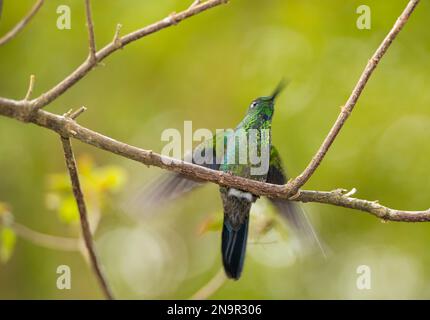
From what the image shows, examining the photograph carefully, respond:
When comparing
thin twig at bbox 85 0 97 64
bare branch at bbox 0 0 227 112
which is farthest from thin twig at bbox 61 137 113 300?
thin twig at bbox 85 0 97 64

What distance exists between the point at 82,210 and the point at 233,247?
5.21 feet

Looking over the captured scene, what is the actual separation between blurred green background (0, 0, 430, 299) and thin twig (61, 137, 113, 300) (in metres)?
4.00

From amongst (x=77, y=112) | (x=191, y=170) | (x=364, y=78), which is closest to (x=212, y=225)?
(x=191, y=170)

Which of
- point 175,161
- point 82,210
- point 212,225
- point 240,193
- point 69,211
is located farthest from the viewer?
point 69,211

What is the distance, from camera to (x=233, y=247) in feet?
15.4

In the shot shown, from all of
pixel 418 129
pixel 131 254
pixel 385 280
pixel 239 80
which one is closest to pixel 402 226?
pixel 385 280

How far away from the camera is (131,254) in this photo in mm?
9242

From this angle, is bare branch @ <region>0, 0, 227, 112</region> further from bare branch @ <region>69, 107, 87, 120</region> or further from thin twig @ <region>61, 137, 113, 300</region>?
thin twig @ <region>61, 137, 113, 300</region>

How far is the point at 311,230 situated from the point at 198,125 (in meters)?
4.24

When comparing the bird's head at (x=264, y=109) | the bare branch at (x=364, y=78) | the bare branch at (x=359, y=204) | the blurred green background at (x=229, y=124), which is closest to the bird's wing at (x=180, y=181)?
the bird's head at (x=264, y=109)

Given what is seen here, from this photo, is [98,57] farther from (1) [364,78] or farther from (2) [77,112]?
(1) [364,78]

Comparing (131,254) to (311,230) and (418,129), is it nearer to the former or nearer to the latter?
(418,129)

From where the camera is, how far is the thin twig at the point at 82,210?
2953 millimetres

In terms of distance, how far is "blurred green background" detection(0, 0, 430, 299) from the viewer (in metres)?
8.24
